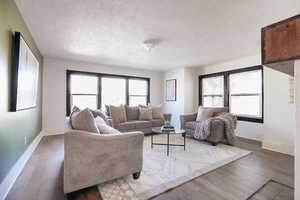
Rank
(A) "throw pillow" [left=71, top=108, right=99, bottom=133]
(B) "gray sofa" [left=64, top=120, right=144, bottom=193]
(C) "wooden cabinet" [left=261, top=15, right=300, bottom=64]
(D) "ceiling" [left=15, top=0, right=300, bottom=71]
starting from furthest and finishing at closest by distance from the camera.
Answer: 1. (D) "ceiling" [left=15, top=0, right=300, bottom=71]
2. (A) "throw pillow" [left=71, top=108, right=99, bottom=133]
3. (B) "gray sofa" [left=64, top=120, right=144, bottom=193]
4. (C) "wooden cabinet" [left=261, top=15, right=300, bottom=64]

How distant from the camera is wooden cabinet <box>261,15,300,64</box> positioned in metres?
0.65

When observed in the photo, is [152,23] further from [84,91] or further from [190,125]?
[84,91]

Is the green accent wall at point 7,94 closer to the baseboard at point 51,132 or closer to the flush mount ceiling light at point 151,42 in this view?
the flush mount ceiling light at point 151,42

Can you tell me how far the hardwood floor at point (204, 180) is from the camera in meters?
1.64

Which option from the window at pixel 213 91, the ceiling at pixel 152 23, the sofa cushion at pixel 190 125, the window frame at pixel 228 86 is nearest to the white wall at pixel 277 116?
the window frame at pixel 228 86

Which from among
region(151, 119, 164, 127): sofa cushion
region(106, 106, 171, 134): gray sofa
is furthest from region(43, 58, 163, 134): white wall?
region(151, 119, 164, 127): sofa cushion

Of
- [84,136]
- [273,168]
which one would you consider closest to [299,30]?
[84,136]

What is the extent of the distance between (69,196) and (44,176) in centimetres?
79

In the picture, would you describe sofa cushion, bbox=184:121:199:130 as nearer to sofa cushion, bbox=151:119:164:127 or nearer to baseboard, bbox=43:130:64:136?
sofa cushion, bbox=151:119:164:127

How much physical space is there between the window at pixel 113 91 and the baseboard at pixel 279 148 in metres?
4.50

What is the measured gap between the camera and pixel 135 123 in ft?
13.6

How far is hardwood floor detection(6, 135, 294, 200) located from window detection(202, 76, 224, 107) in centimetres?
236

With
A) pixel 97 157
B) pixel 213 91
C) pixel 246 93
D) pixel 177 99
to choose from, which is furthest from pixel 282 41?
pixel 177 99

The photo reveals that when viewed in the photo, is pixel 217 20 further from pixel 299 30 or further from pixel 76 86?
pixel 76 86
